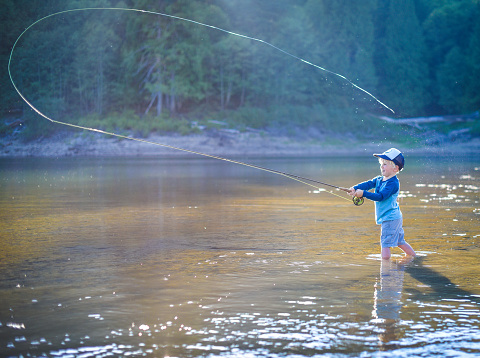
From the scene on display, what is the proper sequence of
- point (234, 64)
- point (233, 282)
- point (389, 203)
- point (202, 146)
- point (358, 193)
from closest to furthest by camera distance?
point (233, 282) < point (358, 193) < point (389, 203) < point (202, 146) < point (234, 64)

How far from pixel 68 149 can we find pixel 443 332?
3924cm

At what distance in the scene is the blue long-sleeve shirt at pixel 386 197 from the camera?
8305 mm

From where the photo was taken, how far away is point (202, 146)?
43.1 metres

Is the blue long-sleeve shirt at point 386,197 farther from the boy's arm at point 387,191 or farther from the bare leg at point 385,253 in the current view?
the bare leg at point 385,253

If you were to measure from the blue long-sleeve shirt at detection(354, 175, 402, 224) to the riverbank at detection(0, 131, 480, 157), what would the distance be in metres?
32.4

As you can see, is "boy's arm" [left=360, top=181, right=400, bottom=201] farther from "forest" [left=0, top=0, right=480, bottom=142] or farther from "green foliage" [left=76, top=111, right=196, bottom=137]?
"forest" [left=0, top=0, right=480, bottom=142]

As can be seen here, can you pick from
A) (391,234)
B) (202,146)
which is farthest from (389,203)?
(202,146)

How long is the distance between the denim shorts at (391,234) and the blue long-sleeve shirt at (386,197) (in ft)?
0.20

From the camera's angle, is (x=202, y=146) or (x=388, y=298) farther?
(x=202, y=146)

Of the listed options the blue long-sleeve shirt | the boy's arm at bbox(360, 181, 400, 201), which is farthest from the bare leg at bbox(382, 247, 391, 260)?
the boy's arm at bbox(360, 181, 400, 201)

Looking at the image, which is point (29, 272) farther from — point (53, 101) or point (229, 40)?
point (229, 40)

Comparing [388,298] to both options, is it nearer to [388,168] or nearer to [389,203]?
[389,203]

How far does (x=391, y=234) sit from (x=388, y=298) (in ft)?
6.53

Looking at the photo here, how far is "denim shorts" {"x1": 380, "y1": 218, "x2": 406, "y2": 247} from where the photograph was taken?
8.32 metres
